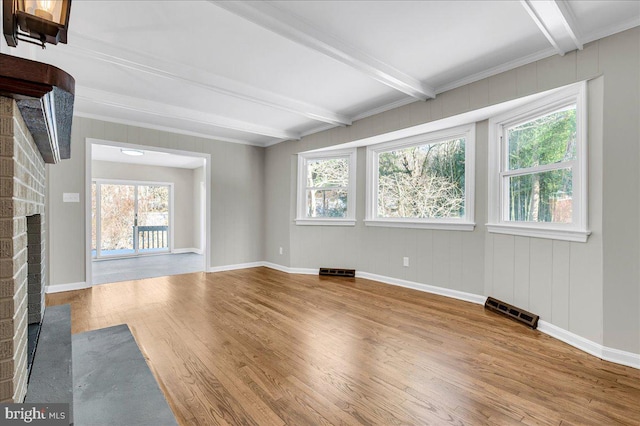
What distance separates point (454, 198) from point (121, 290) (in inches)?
184

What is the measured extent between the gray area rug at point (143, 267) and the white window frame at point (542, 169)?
498 cm

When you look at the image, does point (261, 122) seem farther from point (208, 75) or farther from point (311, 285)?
point (311, 285)

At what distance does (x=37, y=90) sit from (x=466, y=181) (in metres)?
3.85

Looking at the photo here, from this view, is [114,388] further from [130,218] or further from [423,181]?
[130,218]

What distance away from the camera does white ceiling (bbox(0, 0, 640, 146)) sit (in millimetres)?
2094

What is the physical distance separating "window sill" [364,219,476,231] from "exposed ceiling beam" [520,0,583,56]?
1908 millimetres

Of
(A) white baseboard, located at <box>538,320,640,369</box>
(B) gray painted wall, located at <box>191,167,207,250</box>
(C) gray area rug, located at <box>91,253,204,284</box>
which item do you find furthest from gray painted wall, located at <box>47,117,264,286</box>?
(A) white baseboard, located at <box>538,320,640,369</box>

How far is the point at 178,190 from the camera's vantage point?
833 centimetres

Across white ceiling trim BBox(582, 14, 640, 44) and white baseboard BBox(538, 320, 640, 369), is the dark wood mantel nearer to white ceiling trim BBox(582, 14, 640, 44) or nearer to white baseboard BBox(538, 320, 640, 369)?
white ceiling trim BBox(582, 14, 640, 44)

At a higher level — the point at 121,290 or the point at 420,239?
the point at 420,239

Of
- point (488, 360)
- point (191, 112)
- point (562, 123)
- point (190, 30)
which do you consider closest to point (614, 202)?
point (562, 123)

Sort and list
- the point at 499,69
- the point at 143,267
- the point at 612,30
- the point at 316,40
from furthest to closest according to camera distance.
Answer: the point at 143,267 < the point at 499,69 < the point at 316,40 < the point at 612,30

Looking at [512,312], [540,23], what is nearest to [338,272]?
[512,312]

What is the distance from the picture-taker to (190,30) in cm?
235
